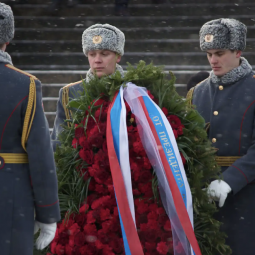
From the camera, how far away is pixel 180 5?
11406 millimetres

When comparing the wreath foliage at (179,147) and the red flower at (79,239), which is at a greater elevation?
the wreath foliage at (179,147)

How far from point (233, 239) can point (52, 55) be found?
665 cm

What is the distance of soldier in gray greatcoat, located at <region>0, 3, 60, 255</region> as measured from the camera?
3357mm

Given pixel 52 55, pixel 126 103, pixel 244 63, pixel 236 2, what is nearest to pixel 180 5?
pixel 236 2

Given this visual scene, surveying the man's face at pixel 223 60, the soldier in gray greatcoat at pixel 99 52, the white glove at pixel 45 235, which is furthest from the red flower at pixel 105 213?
the soldier in gray greatcoat at pixel 99 52

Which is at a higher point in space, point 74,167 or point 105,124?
point 105,124

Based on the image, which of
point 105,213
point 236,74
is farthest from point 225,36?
point 105,213

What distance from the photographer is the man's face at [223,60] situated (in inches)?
187

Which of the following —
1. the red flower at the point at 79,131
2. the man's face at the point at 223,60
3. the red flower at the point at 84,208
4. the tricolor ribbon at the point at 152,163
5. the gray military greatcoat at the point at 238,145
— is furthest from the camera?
the man's face at the point at 223,60

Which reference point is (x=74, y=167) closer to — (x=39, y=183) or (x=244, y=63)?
(x=39, y=183)

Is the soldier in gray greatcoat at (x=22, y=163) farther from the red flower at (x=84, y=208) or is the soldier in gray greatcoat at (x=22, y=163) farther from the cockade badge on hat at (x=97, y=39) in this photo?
the cockade badge on hat at (x=97, y=39)

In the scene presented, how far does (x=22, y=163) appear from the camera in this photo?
3.44 m

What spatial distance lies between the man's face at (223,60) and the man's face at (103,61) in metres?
0.92

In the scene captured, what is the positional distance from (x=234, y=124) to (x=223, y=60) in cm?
49
